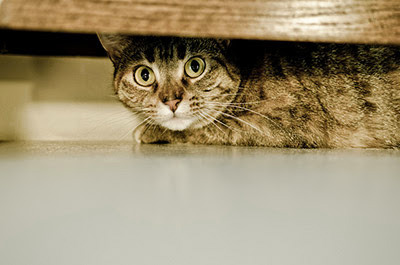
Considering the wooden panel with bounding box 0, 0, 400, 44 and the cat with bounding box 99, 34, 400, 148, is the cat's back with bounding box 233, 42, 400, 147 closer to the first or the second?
the cat with bounding box 99, 34, 400, 148

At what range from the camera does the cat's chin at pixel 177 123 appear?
3.48ft

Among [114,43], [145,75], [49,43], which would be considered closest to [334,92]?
[145,75]

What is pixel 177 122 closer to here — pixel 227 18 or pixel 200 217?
pixel 227 18

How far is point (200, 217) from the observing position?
39cm

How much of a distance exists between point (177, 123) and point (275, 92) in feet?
1.18

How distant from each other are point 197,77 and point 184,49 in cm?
11

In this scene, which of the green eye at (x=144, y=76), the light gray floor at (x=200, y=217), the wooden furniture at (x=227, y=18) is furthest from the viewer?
the green eye at (x=144, y=76)

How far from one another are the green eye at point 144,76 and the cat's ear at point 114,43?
0.12 meters

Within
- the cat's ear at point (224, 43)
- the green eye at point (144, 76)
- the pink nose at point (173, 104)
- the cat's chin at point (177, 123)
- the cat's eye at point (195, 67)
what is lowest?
the cat's chin at point (177, 123)

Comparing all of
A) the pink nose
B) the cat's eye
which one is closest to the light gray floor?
the pink nose

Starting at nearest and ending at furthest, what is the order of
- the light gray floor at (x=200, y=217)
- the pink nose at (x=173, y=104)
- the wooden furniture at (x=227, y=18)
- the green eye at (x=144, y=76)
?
1. the light gray floor at (x=200, y=217)
2. the wooden furniture at (x=227, y=18)
3. the pink nose at (x=173, y=104)
4. the green eye at (x=144, y=76)

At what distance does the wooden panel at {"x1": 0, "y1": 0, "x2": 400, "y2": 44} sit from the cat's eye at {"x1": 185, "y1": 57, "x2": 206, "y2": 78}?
14.5 inches

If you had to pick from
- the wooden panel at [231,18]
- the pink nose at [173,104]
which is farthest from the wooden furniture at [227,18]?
the pink nose at [173,104]

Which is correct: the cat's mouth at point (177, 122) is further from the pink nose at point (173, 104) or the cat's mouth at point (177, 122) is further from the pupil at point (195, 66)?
the pupil at point (195, 66)
